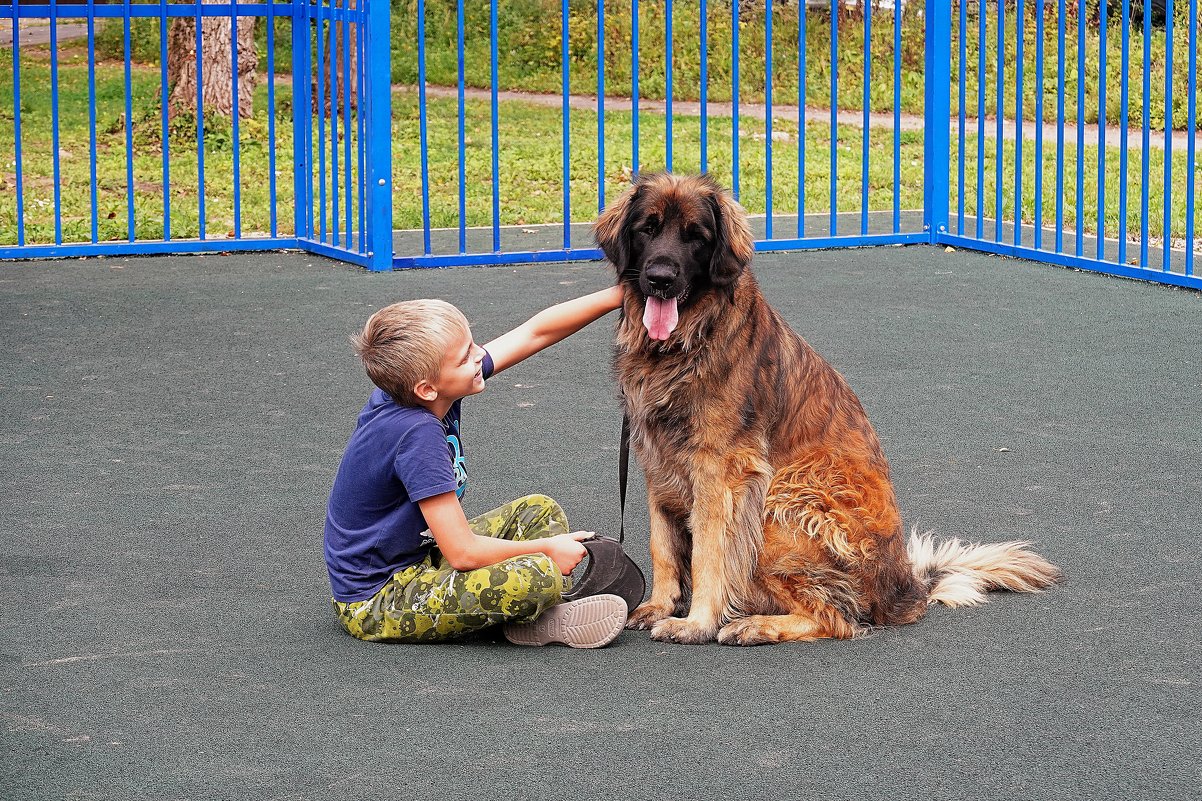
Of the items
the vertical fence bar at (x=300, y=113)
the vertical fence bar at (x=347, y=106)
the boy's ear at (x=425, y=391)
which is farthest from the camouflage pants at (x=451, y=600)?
the vertical fence bar at (x=300, y=113)

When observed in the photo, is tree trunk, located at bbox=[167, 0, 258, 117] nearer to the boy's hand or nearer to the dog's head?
the dog's head

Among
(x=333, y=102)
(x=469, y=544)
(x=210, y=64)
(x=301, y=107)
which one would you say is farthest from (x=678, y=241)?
(x=210, y=64)

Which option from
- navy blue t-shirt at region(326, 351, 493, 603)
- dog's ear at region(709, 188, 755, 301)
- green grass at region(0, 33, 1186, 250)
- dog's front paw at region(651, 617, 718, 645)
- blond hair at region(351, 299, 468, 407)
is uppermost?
green grass at region(0, 33, 1186, 250)

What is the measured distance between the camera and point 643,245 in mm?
4574

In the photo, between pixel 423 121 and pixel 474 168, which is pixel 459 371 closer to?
pixel 423 121

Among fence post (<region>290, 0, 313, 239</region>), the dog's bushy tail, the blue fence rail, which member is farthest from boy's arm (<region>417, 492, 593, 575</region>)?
fence post (<region>290, 0, 313, 239</region>)

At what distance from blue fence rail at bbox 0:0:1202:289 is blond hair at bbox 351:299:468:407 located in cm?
537

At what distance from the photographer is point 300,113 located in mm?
12094

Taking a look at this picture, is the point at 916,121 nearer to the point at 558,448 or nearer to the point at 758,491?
the point at 558,448

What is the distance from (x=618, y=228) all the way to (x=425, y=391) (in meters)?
0.76

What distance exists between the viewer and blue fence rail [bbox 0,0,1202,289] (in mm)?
11258

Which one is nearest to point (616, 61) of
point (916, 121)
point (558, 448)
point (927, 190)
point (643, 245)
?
point (916, 121)

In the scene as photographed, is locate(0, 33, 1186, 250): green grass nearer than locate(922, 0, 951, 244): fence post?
No

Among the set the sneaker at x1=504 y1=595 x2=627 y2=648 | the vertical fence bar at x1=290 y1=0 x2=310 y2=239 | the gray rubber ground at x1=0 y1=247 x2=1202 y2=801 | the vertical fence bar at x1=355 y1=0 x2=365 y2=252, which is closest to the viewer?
the gray rubber ground at x1=0 y1=247 x2=1202 y2=801
